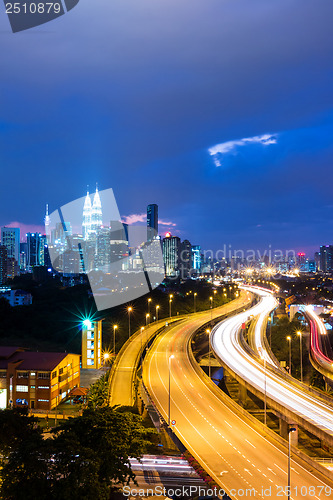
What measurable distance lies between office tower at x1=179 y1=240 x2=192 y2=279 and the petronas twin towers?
43.0 metres

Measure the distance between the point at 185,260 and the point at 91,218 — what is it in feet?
189

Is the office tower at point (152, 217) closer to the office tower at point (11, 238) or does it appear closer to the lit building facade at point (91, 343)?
the office tower at point (11, 238)

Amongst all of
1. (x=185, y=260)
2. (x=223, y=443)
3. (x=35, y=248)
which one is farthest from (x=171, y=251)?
(x=223, y=443)

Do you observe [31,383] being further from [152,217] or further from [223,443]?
[152,217]

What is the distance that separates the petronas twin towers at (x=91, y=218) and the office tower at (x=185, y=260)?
43024 mm

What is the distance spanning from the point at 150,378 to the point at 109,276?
202 ft

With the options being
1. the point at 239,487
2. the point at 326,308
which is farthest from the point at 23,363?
the point at 326,308

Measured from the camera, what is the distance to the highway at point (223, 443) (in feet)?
35.2

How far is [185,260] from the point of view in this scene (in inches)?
6102

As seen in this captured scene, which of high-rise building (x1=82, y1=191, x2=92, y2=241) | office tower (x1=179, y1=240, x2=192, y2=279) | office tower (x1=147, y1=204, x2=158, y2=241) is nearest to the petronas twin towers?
high-rise building (x1=82, y1=191, x2=92, y2=241)

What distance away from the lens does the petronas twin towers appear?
10700 centimetres

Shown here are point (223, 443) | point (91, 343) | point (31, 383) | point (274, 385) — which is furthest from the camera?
point (91, 343)

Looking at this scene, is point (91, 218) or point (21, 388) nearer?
point (21, 388)

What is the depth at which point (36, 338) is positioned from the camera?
41.4m
